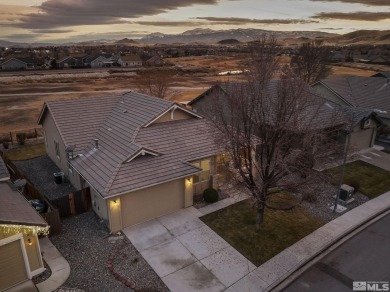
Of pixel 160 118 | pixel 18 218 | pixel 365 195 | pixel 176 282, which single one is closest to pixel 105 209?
pixel 18 218

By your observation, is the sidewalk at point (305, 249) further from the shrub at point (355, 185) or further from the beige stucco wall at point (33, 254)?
the beige stucco wall at point (33, 254)

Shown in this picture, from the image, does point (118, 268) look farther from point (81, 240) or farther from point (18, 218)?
point (18, 218)

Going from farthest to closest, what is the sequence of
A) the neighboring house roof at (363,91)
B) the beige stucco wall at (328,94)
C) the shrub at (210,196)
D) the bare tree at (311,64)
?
the bare tree at (311,64) → the beige stucco wall at (328,94) → the neighboring house roof at (363,91) → the shrub at (210,196)

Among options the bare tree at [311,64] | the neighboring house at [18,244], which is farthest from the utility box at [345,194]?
the bare tree at [311,64]

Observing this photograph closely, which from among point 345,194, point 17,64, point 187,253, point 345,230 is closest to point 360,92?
point 345,194

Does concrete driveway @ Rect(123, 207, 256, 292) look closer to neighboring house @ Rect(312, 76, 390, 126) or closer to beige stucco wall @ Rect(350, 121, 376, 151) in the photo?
beige stucco wall @ Rect(350, 121, 376, 151)

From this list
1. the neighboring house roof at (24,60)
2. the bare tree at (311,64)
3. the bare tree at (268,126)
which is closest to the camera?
the bare tree at (268,126)

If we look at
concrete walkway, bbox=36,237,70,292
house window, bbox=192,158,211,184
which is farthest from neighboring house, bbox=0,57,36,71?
concrete walkway, bbox=36,237,70,292
